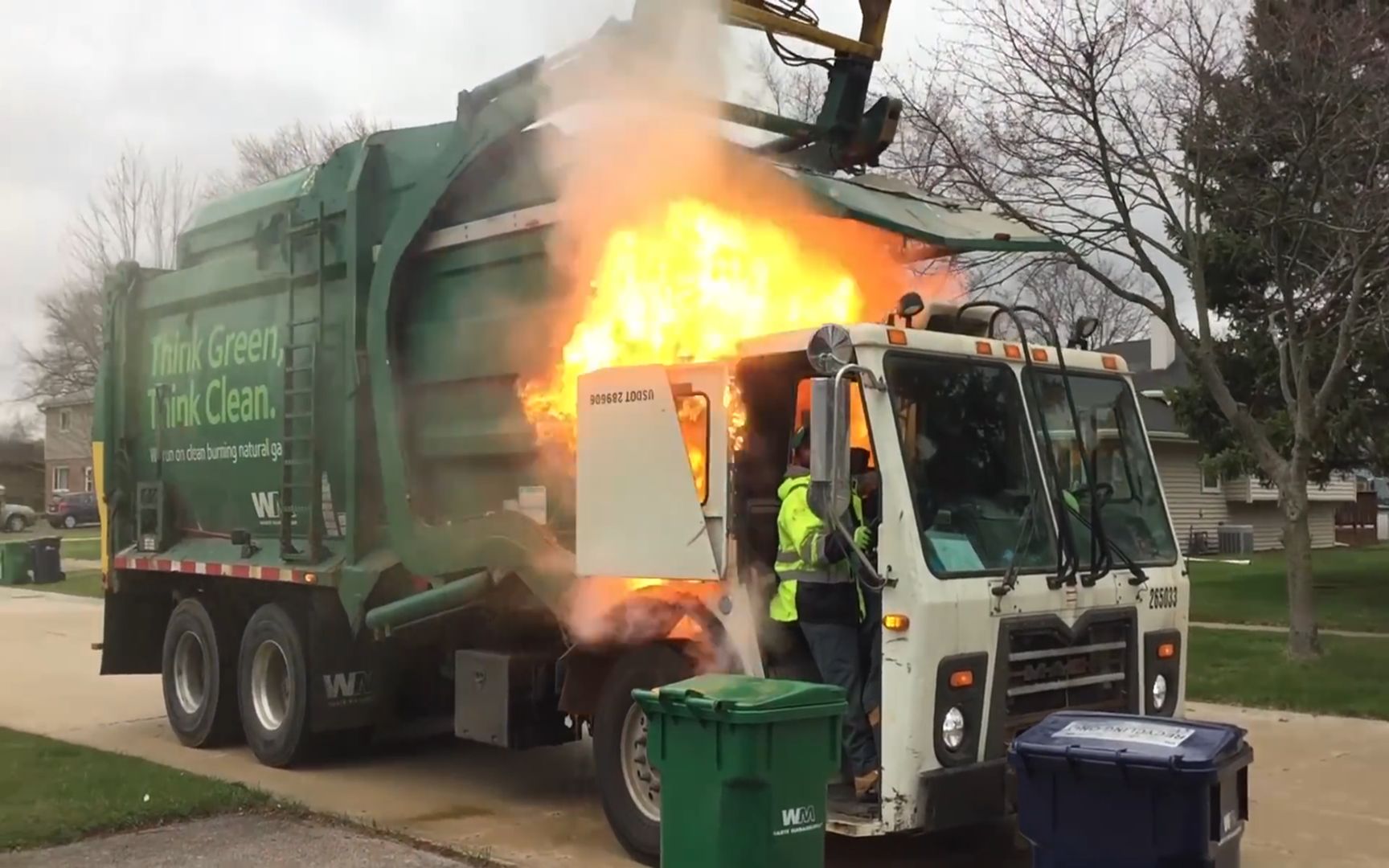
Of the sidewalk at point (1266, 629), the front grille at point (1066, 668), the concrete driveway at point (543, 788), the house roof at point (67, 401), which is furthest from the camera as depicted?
the house roof at point (67, 401)

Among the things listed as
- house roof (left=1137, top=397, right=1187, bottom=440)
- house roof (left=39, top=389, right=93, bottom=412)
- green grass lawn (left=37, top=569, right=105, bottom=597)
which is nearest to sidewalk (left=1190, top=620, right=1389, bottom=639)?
house roof (left=1137, top=397, right=1187, bottom=440)

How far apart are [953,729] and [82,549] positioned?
35672 millimetres

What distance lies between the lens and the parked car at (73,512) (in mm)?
49812

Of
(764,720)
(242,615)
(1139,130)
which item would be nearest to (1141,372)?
(1139,130)

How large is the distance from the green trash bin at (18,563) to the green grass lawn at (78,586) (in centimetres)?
32

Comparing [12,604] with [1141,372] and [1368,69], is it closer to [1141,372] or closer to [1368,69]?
[1368,69]

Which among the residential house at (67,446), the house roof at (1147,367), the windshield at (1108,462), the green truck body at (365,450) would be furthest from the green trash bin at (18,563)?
the residential house at (67,446)

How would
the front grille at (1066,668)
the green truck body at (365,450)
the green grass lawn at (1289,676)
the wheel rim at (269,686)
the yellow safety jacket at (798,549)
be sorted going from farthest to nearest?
1. the green grass lawn at (1289,676)
2. the wheel rim at (269,686)
3. the green truck body at (365,450)
4. the front grille at (1066,668)
5. the yellow safety jacket at (798,549)

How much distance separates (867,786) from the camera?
548 cm

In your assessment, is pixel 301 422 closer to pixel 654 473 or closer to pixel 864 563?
pixel 654 473

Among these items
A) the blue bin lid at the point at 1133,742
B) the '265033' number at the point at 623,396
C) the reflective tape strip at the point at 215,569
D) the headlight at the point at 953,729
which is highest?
the '265033' number at the point at 623,396

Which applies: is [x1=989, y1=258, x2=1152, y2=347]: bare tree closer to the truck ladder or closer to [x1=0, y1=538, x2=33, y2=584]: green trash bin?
the truck ladder

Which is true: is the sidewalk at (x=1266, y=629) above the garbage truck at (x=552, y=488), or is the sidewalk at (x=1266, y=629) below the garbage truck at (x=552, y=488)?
below

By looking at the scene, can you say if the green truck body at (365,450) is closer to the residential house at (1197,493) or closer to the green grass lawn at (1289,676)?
the green grass lawn at (1289,676)
